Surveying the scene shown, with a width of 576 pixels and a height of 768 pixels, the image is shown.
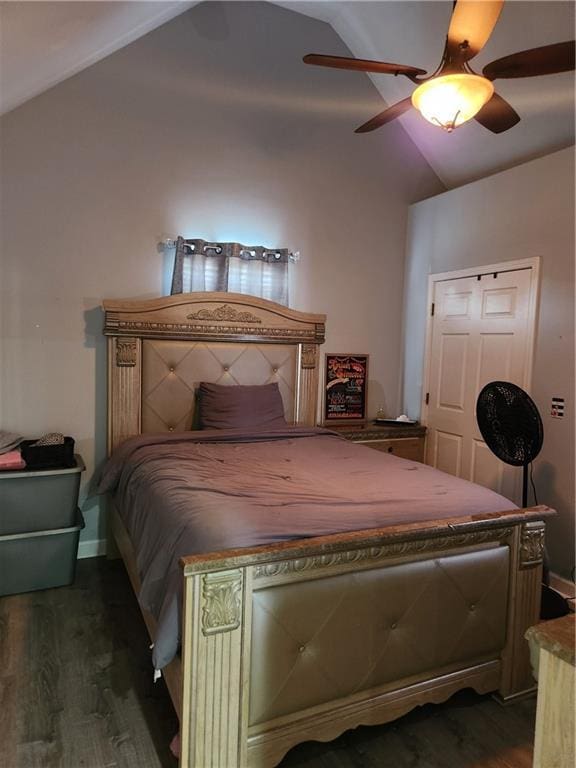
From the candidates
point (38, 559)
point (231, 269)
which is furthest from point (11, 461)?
point (231, 269)

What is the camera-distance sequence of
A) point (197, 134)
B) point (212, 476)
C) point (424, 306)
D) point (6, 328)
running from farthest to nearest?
1. point (424, 306)
2. point (197, 134)
3. point (6, 328)
4. point (212, 476)

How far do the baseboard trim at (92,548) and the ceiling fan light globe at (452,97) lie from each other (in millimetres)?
3111

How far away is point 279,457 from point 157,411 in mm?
1032

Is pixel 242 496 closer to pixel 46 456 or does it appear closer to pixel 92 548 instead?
pixel 46 456

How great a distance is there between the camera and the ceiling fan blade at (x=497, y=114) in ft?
7.17

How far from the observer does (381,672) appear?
1.77 metres

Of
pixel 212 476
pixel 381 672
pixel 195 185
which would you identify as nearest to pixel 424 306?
pixel 195 185

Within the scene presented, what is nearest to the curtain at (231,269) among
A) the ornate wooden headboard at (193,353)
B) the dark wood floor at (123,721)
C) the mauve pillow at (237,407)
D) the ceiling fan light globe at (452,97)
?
the ornate wooden headboard at (193,353)

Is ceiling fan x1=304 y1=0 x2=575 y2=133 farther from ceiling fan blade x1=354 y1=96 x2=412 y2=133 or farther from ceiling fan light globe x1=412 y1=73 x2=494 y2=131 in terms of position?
ceiling fan blade x1=354 y1=96 x2=412 y2=133

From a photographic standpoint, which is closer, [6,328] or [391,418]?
[6,328]

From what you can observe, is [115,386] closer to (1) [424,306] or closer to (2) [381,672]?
(2) [381,672]

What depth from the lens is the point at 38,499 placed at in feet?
9.22

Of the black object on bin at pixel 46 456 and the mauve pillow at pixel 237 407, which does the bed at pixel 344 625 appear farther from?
the mauve pillow at pixel 237 407

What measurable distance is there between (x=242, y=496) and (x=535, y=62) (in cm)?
196
